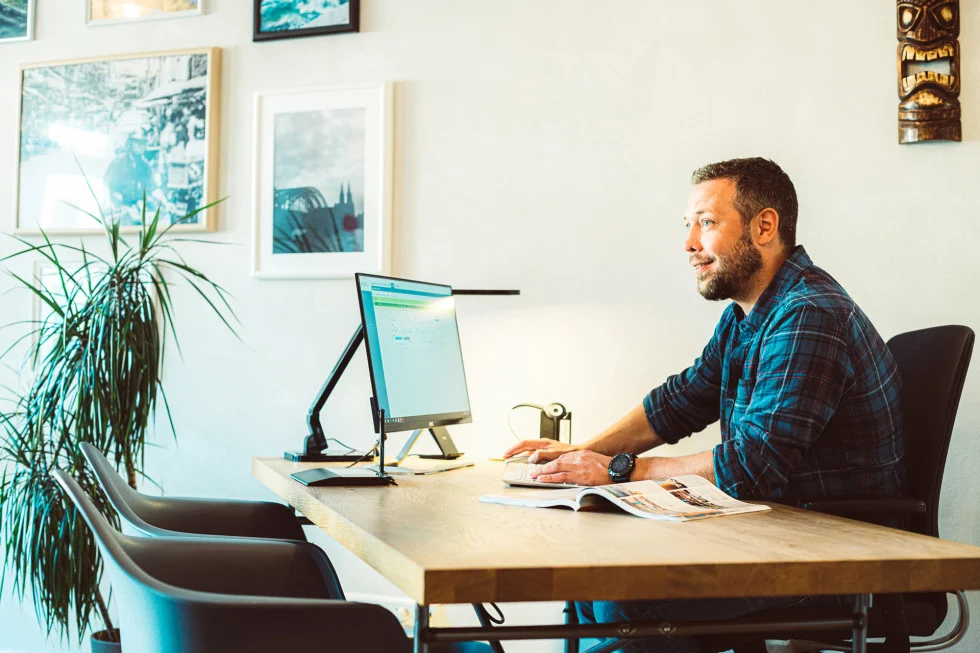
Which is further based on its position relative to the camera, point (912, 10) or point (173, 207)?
point (173, 207)

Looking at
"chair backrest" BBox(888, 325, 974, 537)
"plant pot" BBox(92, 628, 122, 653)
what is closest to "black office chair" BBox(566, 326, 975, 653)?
"chair backrest" BBox(888, 325, 974, 537)

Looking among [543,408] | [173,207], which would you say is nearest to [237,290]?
[173,207]

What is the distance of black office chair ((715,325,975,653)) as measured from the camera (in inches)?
61.5

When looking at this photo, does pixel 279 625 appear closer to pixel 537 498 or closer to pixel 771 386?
pixel 537 498

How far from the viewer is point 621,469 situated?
1.75m

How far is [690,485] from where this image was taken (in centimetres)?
164

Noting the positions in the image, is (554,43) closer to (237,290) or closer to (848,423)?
(237,290)

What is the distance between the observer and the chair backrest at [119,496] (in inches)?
63.2

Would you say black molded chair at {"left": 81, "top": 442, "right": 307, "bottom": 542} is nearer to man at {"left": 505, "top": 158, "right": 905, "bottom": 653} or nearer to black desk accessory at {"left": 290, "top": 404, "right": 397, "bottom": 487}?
black desk accessory at {"left": 290, "top": 404, "right": 397, "bottom": 487}

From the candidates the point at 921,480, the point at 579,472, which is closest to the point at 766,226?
the point at 921,480

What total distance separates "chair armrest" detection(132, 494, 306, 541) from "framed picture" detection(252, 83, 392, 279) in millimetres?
1160

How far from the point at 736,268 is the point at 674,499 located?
74 centimetres

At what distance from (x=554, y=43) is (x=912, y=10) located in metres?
1.08

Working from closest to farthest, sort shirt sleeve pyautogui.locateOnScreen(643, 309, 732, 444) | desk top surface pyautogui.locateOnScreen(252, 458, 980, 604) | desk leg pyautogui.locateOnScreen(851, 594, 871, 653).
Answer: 1. desk top surface pyautogui.locateOnScreen(252, 458, 980, 604)
2. desk leg pyautogui.locateOnScreen(851, 594, 871, 653)
3. shirt sleeve pyautogui.locateOnScreen(643, 309, 732, 444)
